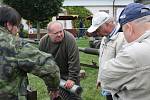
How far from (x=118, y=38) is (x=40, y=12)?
1038 inches

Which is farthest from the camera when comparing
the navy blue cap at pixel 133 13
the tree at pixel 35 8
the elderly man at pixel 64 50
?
the tree at pixel 35 8

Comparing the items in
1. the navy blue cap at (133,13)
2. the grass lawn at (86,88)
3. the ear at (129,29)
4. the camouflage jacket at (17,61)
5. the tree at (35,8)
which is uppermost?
the tree at (35,8)

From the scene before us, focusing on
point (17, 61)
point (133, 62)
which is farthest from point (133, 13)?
point (17, 61)

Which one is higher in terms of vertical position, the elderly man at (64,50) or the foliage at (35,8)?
the foliage at (35,8)

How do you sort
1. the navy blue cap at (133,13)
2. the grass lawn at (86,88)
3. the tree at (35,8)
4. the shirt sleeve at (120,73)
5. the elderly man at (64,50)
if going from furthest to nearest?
the tree at (35,8), the grass lawn at (86,88), the elderly man at (64,50), the navy blue cap at (133,13), the shirt sleeve at (120,73)

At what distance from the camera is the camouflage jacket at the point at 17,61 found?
13.0 ft

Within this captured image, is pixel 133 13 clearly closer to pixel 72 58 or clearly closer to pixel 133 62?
pixel 133 62

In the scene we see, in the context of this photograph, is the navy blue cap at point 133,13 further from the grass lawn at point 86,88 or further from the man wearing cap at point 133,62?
the grass lawn at point 86,88

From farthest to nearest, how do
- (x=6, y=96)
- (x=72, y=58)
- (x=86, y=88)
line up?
(x=86, y=88) < (x=72, y=58) < (x=6, y=96)

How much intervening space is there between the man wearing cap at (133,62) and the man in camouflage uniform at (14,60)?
1.15m

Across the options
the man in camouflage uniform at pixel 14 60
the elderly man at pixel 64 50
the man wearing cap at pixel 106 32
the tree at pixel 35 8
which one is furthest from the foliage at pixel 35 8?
the man in camouflage uniform at pixel 14 60

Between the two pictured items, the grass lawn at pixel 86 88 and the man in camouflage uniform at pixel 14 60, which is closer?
the man in camouflage uniform at pixel 14 60

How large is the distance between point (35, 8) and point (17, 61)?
27.6 metres

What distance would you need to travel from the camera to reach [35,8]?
103 ft
